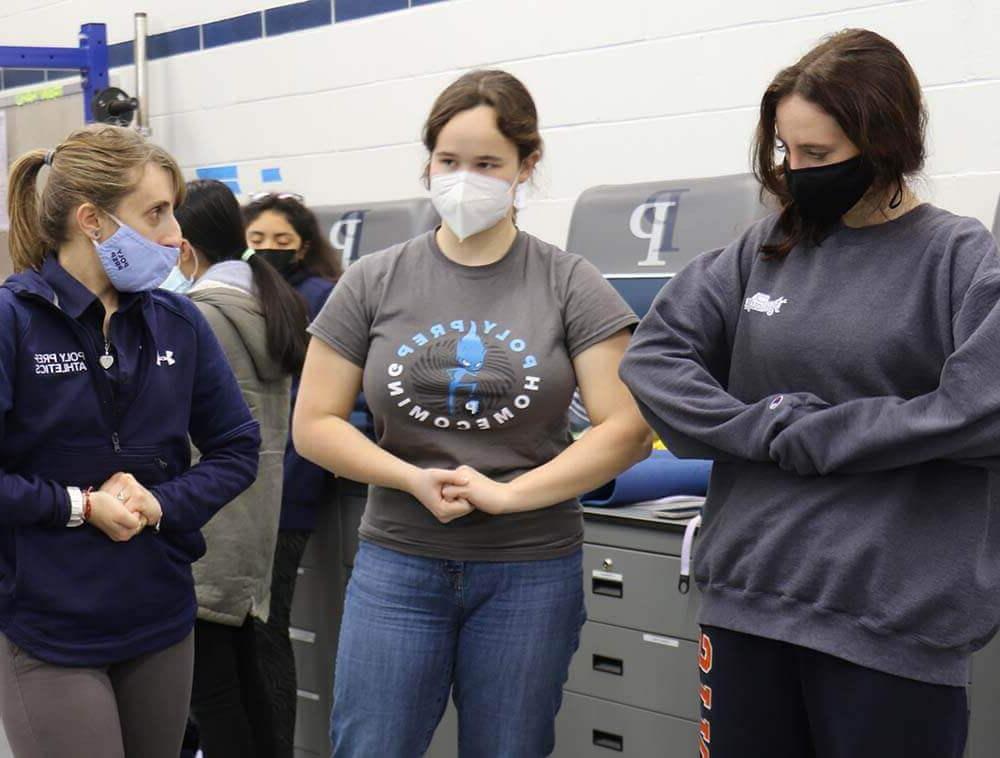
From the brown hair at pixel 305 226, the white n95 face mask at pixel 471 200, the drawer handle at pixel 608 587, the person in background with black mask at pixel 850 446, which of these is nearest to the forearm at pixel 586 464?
the person in background with black mask at pixel 850 446

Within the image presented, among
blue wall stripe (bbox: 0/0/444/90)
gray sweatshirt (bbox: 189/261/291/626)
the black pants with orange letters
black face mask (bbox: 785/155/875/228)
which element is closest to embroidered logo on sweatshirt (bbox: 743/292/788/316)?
black face mask (bbox: 785/155/875/228)

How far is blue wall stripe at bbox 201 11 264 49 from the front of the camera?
462cm

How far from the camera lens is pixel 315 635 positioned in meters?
3.08

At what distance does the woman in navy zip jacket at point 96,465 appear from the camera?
1691 millimetres

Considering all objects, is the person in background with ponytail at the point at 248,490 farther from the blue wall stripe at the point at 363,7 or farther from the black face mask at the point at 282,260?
the blue wall stripe at the point at 363,7

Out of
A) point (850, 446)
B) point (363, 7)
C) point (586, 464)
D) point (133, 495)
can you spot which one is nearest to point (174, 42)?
point (363, 7)

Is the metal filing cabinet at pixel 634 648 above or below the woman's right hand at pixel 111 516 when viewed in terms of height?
below

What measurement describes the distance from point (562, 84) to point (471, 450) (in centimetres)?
219

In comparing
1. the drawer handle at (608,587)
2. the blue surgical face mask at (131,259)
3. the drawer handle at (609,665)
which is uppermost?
the blue surgical face mask at (131,259)

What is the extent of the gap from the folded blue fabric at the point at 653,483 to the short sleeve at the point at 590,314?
71 cm

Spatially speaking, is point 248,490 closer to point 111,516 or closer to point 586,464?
point 111,516

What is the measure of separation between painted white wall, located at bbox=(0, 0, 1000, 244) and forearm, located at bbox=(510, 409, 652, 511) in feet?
4.73

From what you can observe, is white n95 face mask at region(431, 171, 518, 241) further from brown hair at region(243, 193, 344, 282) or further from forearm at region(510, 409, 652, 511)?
brown hair at region(243, 193, 344, 282)

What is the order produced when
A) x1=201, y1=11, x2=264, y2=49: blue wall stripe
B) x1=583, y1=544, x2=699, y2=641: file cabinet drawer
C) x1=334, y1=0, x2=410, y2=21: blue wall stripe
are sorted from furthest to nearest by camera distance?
1. x1=201, y1=11, x2=264, y2=49: blue wall stripe
2. x1=334, y1=0, x2=410, y2=21: blue wall stripe
3. x1=583, y1=544, x2=699, y2=641: file cabinet drawer
